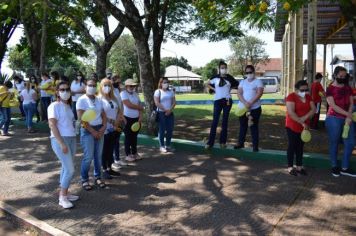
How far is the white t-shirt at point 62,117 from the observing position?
17.9 feet

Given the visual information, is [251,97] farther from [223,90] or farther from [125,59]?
[125,59]

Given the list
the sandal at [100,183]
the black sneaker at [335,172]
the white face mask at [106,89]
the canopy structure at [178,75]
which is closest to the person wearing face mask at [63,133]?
the sandal at [100,183]

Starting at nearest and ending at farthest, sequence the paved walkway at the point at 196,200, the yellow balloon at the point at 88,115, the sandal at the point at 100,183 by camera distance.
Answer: the paved walkway at the point at 196,200 → the yellow balloon at the point at 88,115 → the sandal at the point at 100,183

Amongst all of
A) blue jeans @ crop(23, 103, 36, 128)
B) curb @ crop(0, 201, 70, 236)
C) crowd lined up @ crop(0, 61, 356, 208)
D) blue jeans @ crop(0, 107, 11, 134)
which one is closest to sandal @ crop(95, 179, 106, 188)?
crowd lined up @ crop(0, 61, 356, 208)

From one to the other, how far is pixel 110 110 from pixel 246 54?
6615cm

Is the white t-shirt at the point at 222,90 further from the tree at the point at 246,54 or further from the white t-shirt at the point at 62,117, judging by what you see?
the tree at the point at 246,54

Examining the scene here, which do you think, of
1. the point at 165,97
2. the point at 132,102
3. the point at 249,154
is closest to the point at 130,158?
the point at 132,102

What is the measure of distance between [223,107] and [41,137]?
241 inches

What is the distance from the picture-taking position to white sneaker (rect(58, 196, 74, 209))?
5707 mm

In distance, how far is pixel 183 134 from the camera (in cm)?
1155

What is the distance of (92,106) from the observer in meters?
6.12

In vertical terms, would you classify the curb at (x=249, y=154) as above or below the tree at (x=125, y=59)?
below

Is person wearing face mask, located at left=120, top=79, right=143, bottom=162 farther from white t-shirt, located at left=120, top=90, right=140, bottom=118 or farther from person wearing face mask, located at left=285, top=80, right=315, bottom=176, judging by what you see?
person wearing face mask, located at left=285, top=80, right=315, bottom=176

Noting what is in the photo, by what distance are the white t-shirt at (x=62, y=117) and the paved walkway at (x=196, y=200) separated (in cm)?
113
